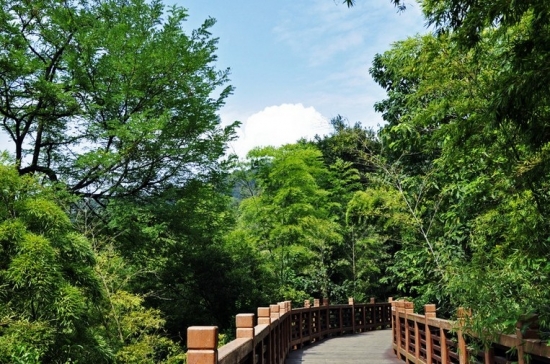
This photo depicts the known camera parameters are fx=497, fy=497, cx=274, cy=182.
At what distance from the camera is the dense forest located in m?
3.77

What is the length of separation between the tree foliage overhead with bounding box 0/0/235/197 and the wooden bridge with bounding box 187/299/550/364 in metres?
4.31

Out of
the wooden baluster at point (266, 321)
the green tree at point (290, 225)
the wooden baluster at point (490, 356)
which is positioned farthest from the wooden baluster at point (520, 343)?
the green tree at point (290, 225)

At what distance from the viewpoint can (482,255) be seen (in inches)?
170

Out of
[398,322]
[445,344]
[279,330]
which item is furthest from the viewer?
[398,322]

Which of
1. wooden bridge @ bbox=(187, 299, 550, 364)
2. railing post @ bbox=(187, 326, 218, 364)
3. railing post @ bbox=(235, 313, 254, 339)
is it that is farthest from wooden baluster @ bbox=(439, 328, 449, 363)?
railing post @ bbox=(187, 326, 218, 364)

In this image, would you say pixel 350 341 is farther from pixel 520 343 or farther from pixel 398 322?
pixel 520 343

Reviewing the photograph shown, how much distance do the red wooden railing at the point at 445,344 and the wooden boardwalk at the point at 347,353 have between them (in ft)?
1.47

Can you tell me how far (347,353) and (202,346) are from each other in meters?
8.43

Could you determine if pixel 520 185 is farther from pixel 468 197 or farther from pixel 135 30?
pixel 135 30

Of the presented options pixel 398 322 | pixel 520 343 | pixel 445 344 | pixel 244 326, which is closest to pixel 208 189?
pixel 398 322

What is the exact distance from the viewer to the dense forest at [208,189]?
377 cm

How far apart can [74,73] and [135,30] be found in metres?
1.65

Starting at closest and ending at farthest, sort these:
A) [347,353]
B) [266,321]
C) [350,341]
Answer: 1. [266,321]
2. [347,353]
3. [350,341]

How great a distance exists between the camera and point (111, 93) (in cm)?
1005
